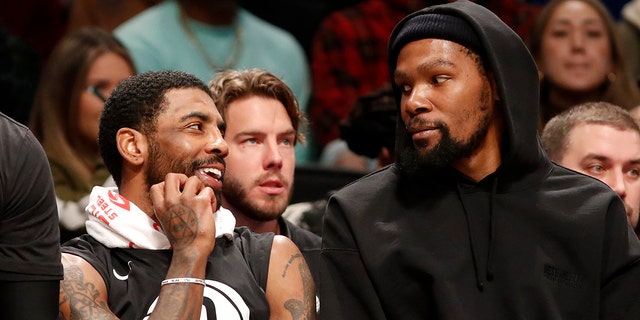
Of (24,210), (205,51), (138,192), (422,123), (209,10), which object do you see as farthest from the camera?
(209,10)

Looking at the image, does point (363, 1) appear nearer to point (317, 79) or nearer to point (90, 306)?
point (317, 79)

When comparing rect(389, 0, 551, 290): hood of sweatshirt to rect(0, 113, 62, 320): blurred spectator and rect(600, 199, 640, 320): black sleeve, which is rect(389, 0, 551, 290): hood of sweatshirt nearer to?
rect(600, 199, 640, 320): black sleeve

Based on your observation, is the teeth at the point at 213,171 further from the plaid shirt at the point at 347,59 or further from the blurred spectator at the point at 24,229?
the plaid shirt at the point at 347,59

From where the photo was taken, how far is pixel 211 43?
5945mm

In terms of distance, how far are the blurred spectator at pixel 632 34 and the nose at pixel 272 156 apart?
2.47 m

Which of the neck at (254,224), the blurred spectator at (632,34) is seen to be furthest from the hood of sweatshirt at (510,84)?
the blurred spectator at (632,34)

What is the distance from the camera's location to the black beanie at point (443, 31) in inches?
136

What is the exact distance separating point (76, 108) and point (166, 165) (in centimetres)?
162

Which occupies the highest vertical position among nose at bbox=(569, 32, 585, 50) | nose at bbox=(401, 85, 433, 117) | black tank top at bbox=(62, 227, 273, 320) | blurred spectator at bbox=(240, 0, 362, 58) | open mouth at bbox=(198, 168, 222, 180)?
nose at bbox=(401, 85, 433, 117)

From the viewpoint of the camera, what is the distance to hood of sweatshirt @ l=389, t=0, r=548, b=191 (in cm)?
343

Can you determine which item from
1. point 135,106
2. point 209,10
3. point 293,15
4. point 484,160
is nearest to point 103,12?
point 209,10

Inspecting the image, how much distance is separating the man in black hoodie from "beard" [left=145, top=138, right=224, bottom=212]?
1.28 feet

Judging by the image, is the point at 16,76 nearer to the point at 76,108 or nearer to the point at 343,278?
the point at 76,108

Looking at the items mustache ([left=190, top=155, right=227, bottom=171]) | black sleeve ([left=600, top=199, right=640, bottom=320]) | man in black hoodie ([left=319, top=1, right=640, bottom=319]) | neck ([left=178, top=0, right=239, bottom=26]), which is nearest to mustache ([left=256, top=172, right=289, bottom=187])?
mustache ([left=190, top=155, right=227, bottom=171])
